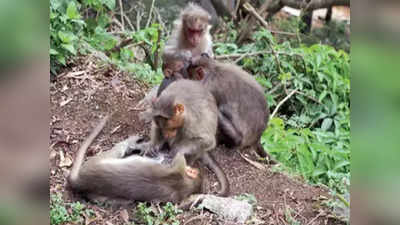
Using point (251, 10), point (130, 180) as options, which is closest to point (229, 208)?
point (130, 180)

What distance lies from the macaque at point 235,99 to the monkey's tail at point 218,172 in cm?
43

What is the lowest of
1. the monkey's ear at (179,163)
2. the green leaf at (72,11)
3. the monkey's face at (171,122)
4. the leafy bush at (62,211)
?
the leafy bush at (62,211)

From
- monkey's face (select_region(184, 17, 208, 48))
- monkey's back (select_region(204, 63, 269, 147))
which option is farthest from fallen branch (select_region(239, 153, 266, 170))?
monkey's face (select_region(184, 17, 208, 48))

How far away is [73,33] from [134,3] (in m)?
0.86

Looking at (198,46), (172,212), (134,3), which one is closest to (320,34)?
(198,46)

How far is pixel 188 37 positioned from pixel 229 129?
3.76 ft

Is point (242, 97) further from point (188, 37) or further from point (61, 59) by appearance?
point (61, 59)

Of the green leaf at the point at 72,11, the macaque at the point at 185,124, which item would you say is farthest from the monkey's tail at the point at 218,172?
the green leaf at the point at 72,11

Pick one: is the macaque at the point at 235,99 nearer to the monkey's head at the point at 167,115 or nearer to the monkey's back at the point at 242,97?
the monkey's back at the point at 242,97

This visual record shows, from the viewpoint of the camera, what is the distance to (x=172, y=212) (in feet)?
9.41

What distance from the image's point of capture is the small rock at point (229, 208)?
289 centimetres

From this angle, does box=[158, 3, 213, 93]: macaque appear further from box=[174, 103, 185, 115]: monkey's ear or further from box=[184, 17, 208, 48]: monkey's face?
box=[174, 103, 185, 115]: monkey's ear

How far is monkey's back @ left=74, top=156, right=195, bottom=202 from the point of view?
9.87ft

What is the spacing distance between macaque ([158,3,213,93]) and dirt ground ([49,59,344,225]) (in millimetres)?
806
